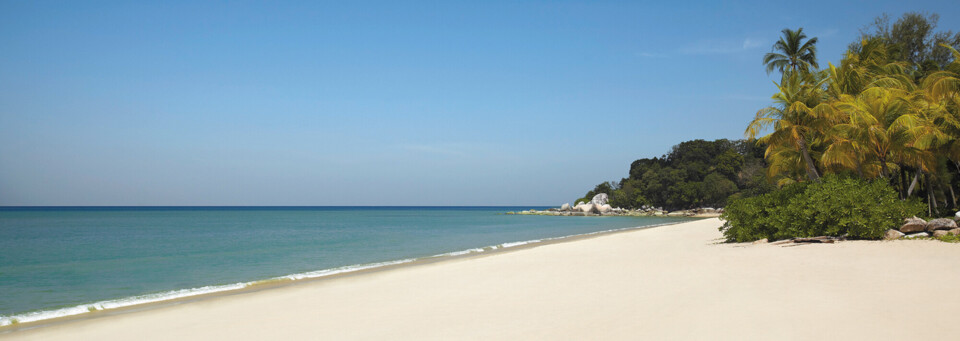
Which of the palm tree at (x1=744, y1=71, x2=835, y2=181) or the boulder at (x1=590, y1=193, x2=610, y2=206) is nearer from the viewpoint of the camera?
the palm tree at (x1=744, y1=71, x2=835, y2=181)

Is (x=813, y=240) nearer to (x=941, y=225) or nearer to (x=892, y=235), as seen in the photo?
(x=892, y=235)

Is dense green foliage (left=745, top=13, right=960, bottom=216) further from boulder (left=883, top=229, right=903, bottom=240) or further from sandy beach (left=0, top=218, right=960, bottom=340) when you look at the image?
sandy beach (left=0, top=218, right=960, bottom=340)

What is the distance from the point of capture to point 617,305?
20.6 ft

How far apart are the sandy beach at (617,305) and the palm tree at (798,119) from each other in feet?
26.2

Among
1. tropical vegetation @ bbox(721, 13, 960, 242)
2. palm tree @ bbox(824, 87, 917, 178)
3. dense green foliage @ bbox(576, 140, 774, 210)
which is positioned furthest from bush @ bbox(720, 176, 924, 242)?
dense green foliage @ bbox(576, 140, 774, 210)

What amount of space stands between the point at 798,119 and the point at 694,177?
214 feet

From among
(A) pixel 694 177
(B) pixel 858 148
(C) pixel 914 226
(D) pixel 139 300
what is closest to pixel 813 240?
(C) pixel 914 226

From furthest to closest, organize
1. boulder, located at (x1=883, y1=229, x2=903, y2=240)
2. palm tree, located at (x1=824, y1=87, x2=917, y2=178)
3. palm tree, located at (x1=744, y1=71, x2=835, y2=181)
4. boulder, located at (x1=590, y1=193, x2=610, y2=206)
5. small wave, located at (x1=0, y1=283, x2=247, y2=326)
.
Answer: boulder, located at (x1=590, y1=193, x2=610, y2=206), palm tree, located at (x1=744, y1=71, x2=835, y2=181), palm tree, located at (x1=824, y1=87, x2=917, y2=178), boulder, located at (x1=883, y1=229, x2=903, y2=240), small wave, located at (x1=0, y1=283, x2=247, y2=326)

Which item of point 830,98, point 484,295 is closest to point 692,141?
point 830,98

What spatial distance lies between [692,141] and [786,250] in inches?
3360

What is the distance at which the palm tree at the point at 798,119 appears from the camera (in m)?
17.5

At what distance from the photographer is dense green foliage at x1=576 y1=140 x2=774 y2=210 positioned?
240 feet

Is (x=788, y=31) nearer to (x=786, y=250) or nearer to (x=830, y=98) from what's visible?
(x=830, y=98)

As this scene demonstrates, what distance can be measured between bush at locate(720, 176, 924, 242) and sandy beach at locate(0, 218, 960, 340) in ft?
5.08
